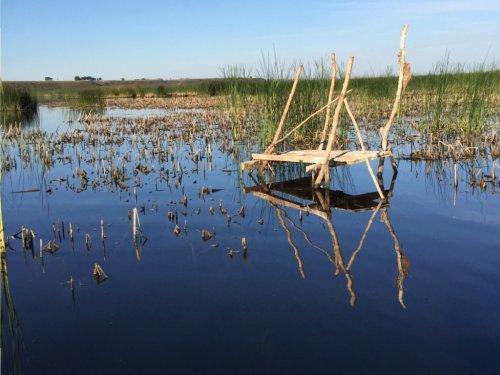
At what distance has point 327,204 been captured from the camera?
802 centimetres

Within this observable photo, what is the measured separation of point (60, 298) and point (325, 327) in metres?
2.60

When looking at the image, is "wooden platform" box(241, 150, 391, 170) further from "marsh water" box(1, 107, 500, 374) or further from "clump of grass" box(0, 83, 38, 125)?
"clump of grass" box(0, 83, 38, 125)

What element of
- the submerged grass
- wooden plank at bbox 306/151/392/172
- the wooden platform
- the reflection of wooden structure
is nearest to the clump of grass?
the submerged grass

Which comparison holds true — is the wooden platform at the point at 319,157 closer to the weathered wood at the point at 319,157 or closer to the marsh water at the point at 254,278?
the weathered wood at the point at 319,157

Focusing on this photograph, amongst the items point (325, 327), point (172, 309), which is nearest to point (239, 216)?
point (172, 309)

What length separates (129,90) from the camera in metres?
41.8

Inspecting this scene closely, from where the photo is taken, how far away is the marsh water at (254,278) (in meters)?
3.74

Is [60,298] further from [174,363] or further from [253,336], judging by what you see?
[253,336]

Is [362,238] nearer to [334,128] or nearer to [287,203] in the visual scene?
[287,203]

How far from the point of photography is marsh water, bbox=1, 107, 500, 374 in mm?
3744

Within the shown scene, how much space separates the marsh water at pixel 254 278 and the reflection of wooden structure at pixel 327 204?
3 cm

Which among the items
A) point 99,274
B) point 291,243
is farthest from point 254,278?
point 99,274

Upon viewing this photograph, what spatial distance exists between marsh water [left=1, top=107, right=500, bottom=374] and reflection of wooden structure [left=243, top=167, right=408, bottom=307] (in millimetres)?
33

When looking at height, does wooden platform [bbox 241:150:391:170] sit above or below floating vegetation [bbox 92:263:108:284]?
above
